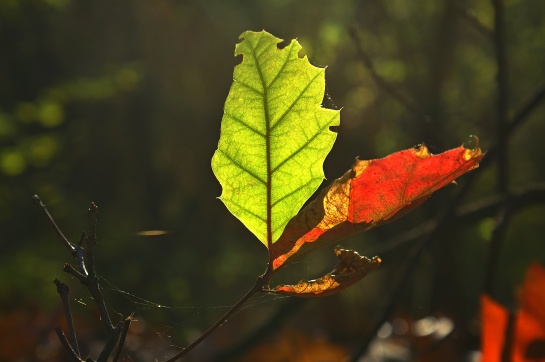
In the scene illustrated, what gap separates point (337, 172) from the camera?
641 centimetres

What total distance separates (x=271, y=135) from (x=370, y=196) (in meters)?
0.09

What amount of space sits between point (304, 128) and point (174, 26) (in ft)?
19.9

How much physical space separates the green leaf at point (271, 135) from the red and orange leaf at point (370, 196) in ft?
0.06

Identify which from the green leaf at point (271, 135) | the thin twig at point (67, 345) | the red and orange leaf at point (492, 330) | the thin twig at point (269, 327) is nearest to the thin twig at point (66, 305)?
the thin twig at point (67, 345)

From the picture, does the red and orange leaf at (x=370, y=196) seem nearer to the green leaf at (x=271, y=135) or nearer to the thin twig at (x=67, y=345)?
the green leaf at (x=271, y=135)

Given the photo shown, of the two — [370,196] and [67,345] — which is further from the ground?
[370,196]

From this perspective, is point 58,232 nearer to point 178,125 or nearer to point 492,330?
point 492,330

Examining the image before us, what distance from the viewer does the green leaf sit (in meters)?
0.54

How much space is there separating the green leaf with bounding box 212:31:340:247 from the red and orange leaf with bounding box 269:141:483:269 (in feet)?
0.06

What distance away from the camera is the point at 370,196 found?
55 centimetres

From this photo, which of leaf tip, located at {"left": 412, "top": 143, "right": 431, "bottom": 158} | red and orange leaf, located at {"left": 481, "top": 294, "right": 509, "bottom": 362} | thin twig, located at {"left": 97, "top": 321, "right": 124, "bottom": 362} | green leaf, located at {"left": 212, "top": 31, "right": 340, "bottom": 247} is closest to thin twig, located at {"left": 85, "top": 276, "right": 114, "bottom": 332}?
thin twig, located at {"left": 97, "top": 321, "right": 124, "bottom": 362}

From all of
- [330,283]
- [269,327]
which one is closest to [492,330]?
[330,283]

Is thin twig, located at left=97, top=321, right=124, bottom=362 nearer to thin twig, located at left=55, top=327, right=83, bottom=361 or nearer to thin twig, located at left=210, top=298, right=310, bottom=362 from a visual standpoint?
thin twig, located at left=55, top=327, right=83, bottom=361

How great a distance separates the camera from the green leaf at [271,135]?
1.76 feet
